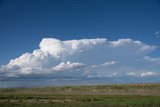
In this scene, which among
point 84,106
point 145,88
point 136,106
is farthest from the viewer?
point 145,88

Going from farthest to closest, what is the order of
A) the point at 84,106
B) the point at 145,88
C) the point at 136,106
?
the point at 145,88, the point at 136,106, the point at 84,106

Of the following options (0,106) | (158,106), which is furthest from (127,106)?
(0,106)

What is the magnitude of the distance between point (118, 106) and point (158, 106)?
4.63 m

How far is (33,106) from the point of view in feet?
122

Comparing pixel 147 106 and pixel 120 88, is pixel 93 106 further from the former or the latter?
pixel 120 88

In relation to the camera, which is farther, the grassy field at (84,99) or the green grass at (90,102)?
the grassy field at (84,99)

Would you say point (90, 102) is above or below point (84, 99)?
below

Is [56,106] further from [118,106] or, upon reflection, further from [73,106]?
[118,106]

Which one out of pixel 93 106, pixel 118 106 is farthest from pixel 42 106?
pixel 118 106

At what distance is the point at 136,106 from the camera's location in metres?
39.1

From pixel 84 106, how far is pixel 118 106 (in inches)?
174

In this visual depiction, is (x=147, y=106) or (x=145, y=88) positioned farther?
(x=145, y=88)

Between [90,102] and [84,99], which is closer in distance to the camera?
[90,102]

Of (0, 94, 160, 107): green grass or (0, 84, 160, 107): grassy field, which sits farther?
(0, 84, 160, 107): grassy field
